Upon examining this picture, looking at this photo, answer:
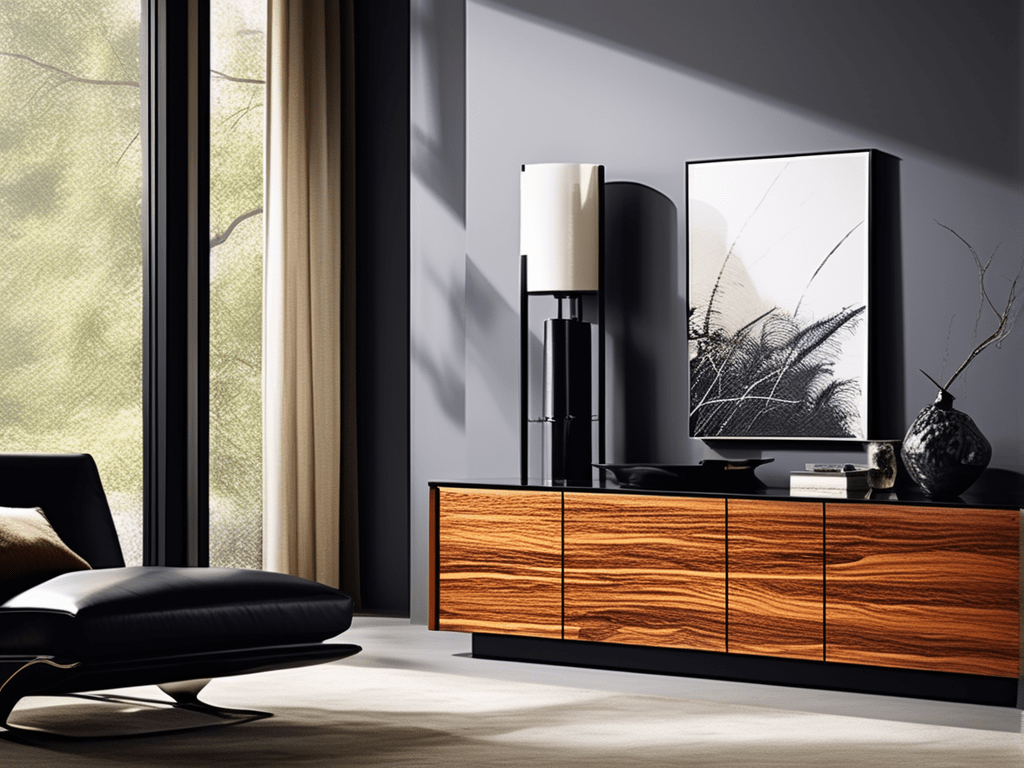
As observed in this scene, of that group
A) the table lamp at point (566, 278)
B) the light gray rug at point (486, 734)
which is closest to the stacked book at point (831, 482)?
the light gray rug at point (486, 734)

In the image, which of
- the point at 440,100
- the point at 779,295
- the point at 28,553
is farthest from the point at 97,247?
the point at 779,295

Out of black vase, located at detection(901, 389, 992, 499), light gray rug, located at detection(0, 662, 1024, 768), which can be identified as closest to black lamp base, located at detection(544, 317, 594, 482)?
light gray rug, located at detection(0, 662, 1024, 768)

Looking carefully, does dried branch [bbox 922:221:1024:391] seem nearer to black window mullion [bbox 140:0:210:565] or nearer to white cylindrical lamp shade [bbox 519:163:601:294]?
white cylindrical lamp shade [bbox 519:163:601:294]

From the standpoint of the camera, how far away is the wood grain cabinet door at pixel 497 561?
183 inches

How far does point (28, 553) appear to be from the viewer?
3764mm

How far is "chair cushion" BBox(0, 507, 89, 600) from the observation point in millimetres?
3719

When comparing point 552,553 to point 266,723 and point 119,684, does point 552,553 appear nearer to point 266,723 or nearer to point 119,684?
point 266,723

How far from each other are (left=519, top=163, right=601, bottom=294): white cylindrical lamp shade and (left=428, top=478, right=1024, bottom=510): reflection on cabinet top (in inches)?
27.7

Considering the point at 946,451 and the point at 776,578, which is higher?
the point at 946,451

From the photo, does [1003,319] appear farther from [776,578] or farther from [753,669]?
[753,669]

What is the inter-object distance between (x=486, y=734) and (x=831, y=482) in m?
1.38

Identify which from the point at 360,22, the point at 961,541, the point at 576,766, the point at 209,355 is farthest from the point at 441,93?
the point at 576,766

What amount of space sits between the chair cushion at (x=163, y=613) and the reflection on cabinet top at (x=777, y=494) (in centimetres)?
110

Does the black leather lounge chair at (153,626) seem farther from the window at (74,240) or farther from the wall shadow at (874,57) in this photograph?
the wall shadow at (874,57)
